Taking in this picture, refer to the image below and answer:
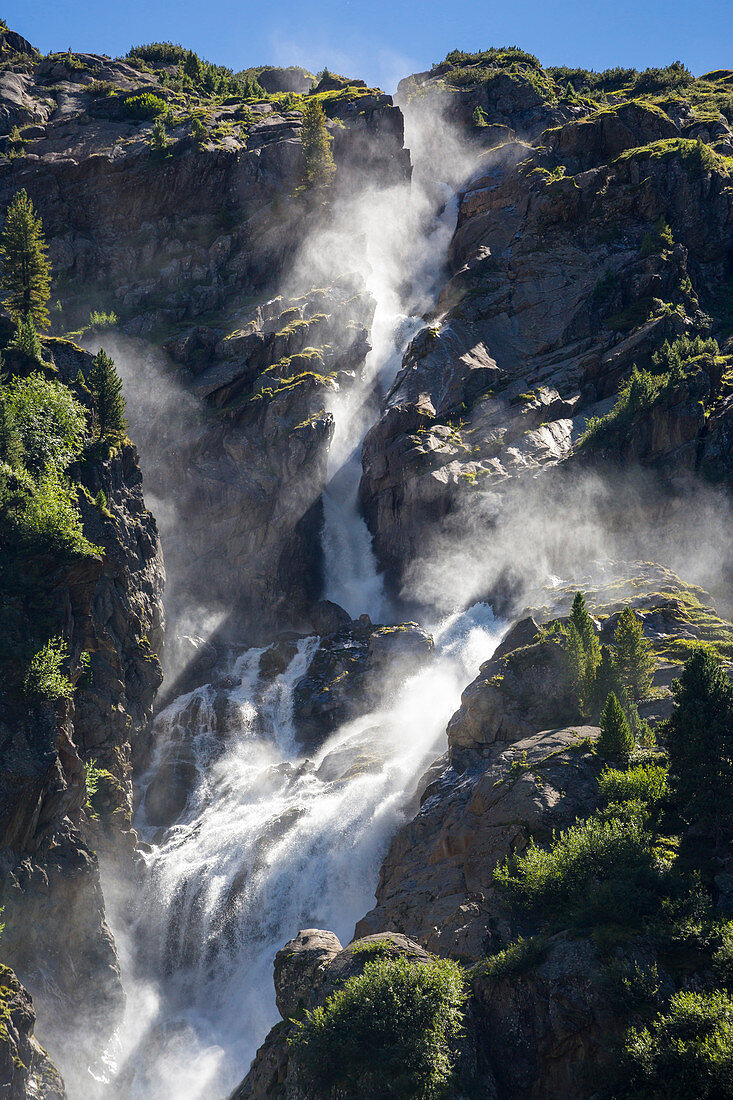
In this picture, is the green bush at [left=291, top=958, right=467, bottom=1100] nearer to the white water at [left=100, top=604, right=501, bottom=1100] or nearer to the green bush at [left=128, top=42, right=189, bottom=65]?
the white water at [left=100, top=604, right=501, bottom=1100]

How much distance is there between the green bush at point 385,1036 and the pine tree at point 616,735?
1351 cm

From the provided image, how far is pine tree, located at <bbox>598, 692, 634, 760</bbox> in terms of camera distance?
37094 mm

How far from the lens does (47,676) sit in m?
42.1

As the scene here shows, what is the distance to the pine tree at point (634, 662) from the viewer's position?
4403 centimetres

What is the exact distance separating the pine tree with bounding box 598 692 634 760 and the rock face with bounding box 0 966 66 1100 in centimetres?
2882

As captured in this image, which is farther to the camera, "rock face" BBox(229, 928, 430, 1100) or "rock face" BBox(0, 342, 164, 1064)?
"rock face" BBox(0, 342, 164, 1064)

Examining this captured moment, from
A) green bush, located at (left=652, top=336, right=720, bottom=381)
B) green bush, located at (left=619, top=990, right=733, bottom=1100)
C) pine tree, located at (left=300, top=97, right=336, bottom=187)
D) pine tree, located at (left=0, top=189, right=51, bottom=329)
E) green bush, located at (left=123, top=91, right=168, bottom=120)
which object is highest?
pine tree, located at (left=300, top=97, right=336, bottom=187)

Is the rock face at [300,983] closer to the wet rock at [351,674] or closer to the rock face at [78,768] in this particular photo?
the rock face at [78,768]

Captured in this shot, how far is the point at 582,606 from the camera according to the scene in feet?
154

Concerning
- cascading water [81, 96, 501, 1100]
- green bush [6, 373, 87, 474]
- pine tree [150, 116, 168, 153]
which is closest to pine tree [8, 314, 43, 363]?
green bush [6, 373, 87, 474]

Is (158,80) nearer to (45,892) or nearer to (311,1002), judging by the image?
(45,892)

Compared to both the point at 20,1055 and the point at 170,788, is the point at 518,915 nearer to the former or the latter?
the point at 20,1055

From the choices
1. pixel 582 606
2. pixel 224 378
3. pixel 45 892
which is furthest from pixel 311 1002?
pixel 224 378

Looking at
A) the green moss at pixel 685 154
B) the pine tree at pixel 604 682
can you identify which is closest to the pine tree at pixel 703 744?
the pine tree at pixel 604 682
